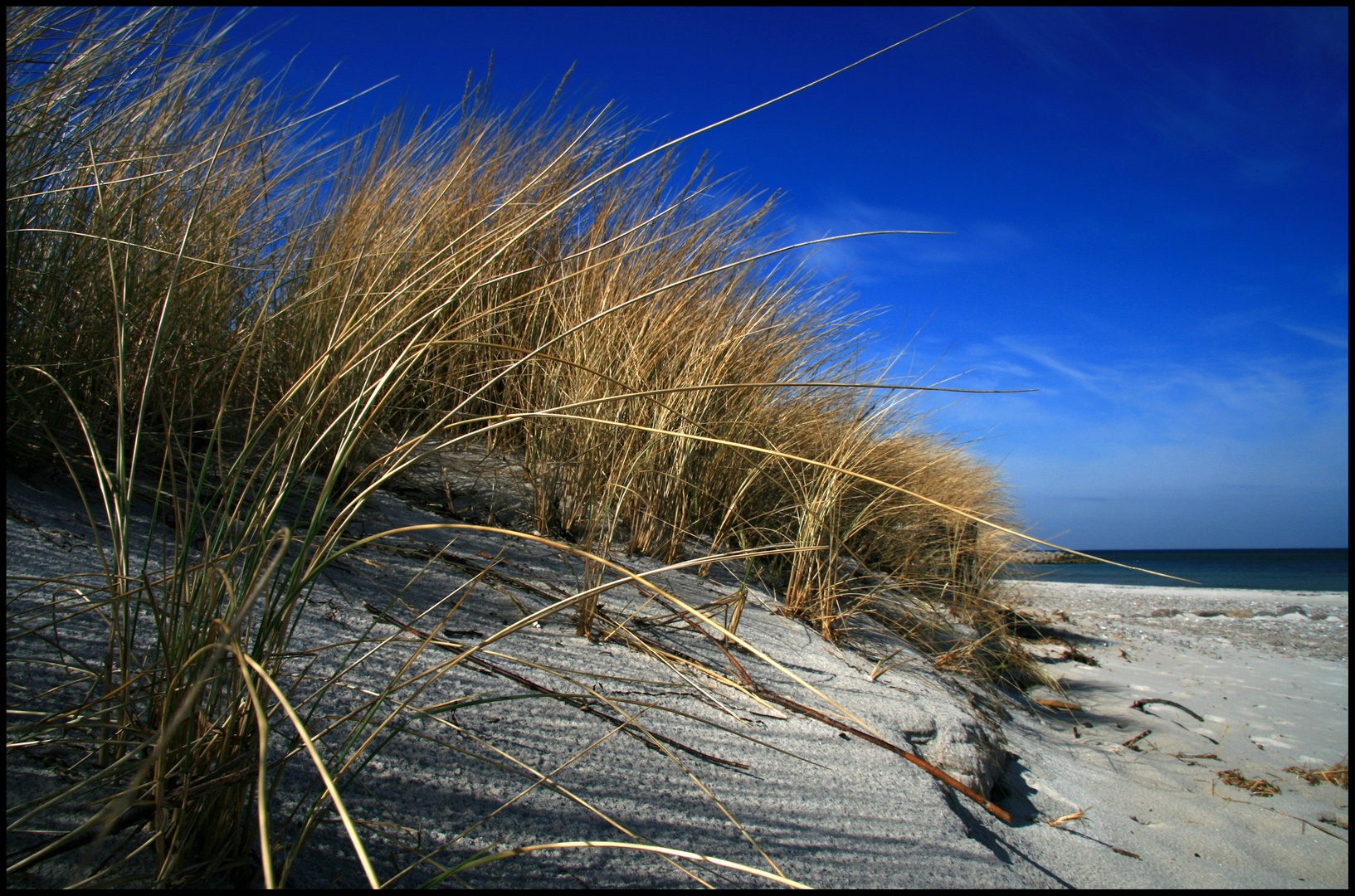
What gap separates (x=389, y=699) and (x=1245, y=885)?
185 centimetres

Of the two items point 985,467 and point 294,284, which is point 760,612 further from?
point 985,467

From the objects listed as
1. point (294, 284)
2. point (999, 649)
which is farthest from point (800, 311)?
point (294, 284)

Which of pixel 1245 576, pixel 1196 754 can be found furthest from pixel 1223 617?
pixel 1245 576

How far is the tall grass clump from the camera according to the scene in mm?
636

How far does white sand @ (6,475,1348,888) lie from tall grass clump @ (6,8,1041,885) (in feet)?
0.23

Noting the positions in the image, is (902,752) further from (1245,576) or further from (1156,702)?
(1245,576)

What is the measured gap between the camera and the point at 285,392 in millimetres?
1335

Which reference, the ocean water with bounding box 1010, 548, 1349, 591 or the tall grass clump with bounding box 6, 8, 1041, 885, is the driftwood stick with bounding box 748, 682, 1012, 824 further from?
the ocean water with bounding box 1010, 548, 1349, 591

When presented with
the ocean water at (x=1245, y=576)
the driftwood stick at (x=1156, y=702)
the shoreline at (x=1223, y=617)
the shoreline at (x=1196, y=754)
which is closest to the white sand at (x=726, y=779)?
Answer: the shoreline at (x=1196, y=754)

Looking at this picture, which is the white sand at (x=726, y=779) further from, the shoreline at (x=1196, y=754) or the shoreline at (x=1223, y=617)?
the shoreline at (x=1223, y=617)

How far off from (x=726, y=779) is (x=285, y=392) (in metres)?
1.14

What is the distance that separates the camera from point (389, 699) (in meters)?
0.89

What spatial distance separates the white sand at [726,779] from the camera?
2.49 feet

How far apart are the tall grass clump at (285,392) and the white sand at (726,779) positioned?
71 mm
